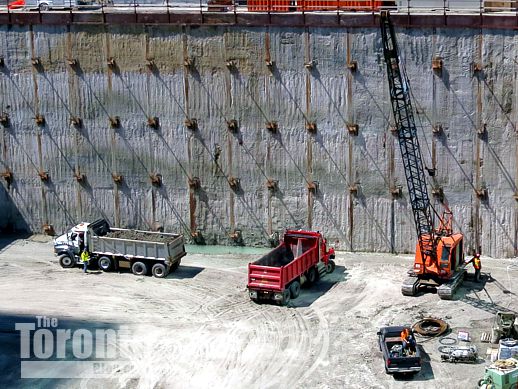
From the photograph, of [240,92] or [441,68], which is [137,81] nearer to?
[240,92]

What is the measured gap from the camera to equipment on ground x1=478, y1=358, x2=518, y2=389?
30109 millimetres

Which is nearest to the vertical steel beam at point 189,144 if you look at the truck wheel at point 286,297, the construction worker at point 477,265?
the truck wheel at point 286,297

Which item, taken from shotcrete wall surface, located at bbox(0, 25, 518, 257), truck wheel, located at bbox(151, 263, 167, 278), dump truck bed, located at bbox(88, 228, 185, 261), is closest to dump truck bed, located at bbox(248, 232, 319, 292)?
shotcrete wall surface, located at bbox(0, 25, 518, 257)

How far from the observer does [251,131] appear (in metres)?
45.0

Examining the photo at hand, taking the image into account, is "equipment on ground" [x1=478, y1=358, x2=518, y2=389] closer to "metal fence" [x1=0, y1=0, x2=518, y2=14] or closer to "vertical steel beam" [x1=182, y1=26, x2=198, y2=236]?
"metal fence" [x1=0, y1=0, x2=518, y2=14]

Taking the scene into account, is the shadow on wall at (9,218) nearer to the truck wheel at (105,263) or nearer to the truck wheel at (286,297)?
the truck wheel at (105,263)

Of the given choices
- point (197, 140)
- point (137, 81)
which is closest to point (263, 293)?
point (197, 140)

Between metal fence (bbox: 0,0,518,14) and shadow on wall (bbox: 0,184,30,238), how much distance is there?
9.16 m

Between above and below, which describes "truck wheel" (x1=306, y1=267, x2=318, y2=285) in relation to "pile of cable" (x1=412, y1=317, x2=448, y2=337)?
above

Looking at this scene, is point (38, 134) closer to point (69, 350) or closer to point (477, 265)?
point (69, 350)

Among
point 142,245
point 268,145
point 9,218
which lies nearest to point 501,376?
point 142,245

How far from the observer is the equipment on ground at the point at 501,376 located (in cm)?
3011

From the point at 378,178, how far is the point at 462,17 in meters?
7.78

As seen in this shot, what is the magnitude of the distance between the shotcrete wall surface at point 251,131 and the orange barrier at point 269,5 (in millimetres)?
1618
